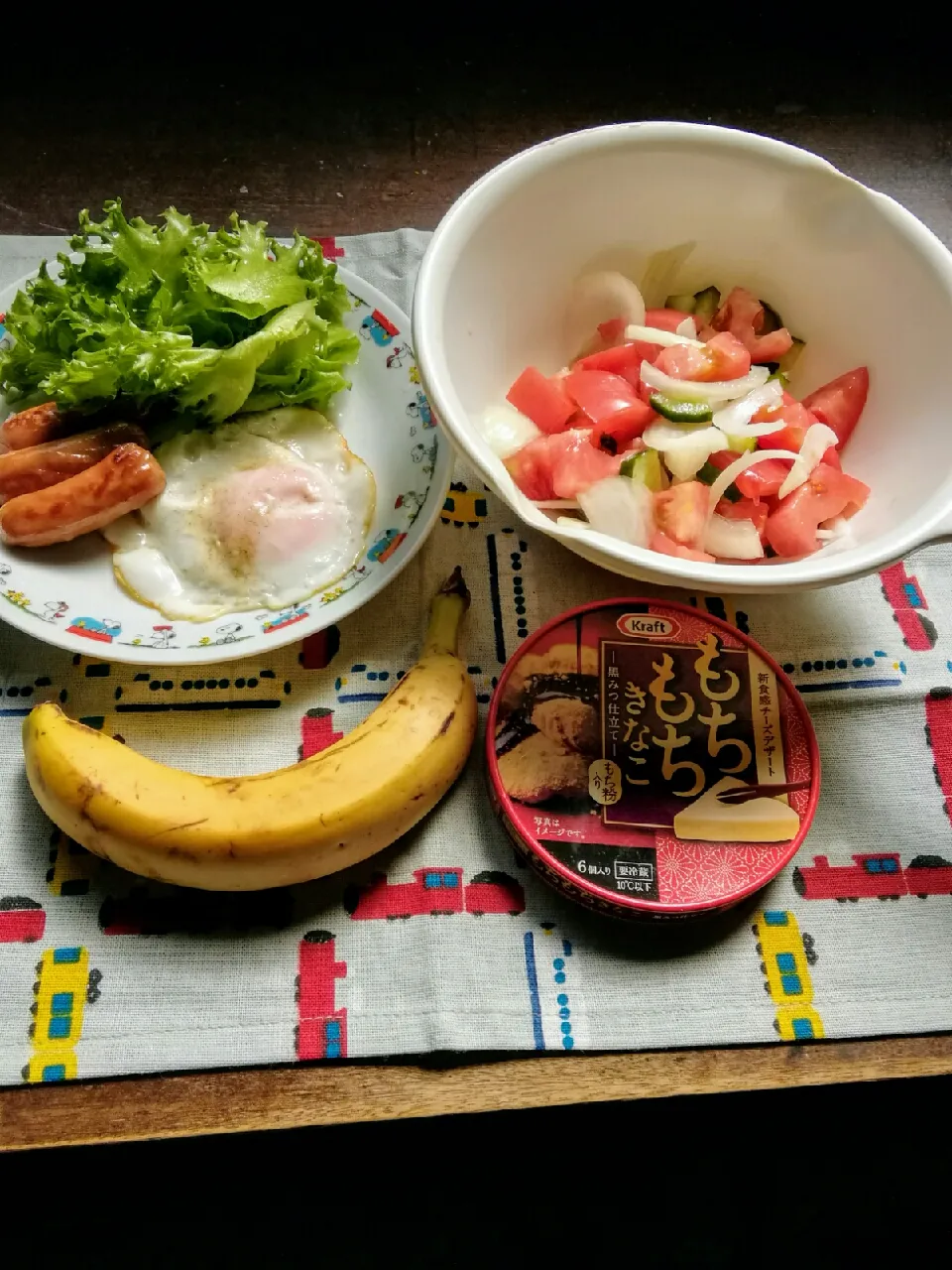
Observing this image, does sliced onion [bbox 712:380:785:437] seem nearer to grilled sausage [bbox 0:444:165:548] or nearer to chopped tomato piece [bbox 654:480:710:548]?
chopped tomato piece [bbox 654:480:710:548]

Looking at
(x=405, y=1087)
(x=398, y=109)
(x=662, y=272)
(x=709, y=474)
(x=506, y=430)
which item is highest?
(x=398, y=109)

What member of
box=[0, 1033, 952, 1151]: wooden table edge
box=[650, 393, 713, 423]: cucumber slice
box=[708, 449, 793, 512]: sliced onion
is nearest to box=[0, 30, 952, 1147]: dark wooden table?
box=[650, 393, 713, 423]: cucumber slice

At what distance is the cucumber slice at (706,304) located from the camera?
1179 millimetres

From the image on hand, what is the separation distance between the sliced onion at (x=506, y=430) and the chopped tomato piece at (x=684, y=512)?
19 centimetres

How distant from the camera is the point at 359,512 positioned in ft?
3.83

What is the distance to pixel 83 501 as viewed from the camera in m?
1.07

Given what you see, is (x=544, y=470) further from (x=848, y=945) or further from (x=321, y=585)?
(x=848, y=945)

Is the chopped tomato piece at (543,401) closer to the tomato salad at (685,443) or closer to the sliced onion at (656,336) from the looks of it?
the tomato salad at (685,443)

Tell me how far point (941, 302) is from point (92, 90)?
58.0 inches

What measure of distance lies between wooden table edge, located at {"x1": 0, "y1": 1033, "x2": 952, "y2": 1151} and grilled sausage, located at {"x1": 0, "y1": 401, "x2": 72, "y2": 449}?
2.45 feet

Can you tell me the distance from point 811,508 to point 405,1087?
76 cm

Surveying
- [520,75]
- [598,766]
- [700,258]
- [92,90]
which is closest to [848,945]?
[598,766]

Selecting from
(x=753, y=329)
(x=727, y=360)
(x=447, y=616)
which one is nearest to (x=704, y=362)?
(x=727, y=360)

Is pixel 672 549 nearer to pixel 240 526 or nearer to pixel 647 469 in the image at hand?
pixel 647 469
